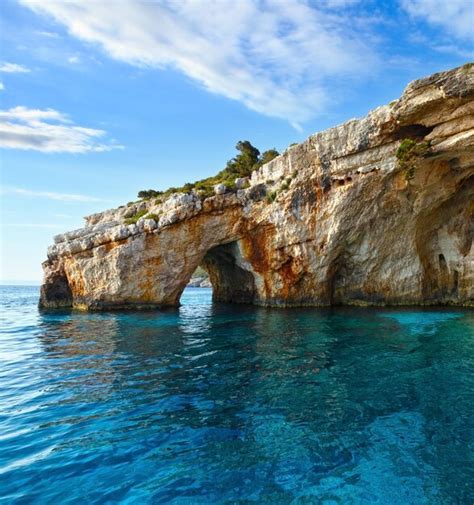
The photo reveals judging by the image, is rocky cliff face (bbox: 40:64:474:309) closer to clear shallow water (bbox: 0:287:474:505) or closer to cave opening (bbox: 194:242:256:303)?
cave opening (bbox: 194:242:256:303)

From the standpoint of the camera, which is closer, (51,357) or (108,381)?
(108,381)

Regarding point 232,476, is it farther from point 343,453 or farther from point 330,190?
point 330,190

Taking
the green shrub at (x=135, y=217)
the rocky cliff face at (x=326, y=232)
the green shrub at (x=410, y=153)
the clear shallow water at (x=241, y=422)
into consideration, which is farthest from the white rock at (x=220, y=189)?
the clear shallow water at (x=241, y=422)

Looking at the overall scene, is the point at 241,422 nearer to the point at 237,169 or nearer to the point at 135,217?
the point at 135,217

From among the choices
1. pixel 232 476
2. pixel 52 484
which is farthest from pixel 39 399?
pixel 232 476

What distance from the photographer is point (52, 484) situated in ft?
18.8

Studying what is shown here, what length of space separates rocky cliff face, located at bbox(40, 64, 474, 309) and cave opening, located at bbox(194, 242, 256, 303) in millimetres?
511

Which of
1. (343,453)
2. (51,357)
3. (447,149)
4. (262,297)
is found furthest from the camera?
(262,297)

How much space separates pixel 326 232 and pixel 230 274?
15568 mm

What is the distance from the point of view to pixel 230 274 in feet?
133

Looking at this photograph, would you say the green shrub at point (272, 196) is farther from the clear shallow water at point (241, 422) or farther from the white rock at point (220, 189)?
the clear shallow water at point (241, 422)

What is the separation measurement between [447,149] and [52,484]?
2396 cm

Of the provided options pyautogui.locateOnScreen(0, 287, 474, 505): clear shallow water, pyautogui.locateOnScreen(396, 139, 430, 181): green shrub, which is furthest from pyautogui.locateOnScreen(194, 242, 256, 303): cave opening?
pyautogui.locateOnScreen(0, 287, 474, 505): clear shallow water

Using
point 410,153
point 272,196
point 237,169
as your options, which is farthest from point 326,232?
point 237,169
